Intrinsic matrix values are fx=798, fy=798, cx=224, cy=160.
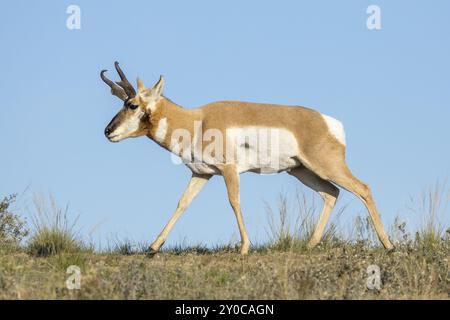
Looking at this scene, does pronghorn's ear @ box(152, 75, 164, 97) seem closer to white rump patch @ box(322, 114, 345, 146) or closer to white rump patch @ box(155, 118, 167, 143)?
white rump patch @ box(155, 118, 167, 143)

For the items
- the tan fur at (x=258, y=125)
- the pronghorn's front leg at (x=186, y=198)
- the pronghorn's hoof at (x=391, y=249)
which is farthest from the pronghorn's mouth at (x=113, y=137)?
the pronghorn's hoof at (x=391, y=249)

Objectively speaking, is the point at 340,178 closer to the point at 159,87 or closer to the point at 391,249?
the point at 391,249

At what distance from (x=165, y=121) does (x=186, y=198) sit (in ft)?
4.65

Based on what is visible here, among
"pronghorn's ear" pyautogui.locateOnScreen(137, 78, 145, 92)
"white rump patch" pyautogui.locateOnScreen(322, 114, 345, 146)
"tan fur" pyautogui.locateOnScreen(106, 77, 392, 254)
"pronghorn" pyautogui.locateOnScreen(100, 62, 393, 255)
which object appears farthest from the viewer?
"white rump patch" pyautogui.locateOnScreen(322, 114, 345, 146)

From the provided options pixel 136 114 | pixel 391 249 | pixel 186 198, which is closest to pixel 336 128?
pixel 391 249

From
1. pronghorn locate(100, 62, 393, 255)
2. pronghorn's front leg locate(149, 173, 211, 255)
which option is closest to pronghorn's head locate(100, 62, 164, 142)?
pronghorn locate(100, 62, 393, 255)

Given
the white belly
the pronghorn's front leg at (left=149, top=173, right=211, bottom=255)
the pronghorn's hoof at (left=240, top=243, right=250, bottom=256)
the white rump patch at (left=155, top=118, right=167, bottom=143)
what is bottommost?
the pronghorn's hoof at (left=240, top=243, right=250, bottom=256)

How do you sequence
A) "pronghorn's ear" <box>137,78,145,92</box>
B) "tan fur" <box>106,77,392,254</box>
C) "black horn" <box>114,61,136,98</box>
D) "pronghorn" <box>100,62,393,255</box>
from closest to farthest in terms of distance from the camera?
"pronghorn" <box>100,62,393,255</box>
"tan fur" <box>106,77,392,254</box>
"pronghorn's ear" <box>137,78,145,92</box>
"black horn" <box>114,61,136,98</box>

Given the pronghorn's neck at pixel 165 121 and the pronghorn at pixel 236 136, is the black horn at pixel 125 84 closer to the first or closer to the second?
the pronghorn at pixel 236 136

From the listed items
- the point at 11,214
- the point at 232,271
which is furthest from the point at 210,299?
the point at 11,214

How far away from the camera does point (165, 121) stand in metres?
14.1

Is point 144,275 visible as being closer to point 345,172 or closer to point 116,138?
point 116,138

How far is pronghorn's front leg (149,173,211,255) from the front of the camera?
45.4 ft
